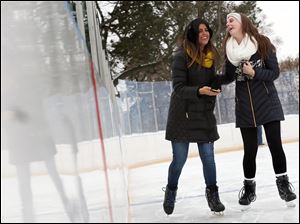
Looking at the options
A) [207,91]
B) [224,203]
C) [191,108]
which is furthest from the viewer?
[224,203]

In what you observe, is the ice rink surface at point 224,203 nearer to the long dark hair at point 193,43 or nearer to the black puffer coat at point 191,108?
the black puffer coat at point 191,108

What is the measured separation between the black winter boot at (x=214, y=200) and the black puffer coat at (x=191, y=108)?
0.52 feet

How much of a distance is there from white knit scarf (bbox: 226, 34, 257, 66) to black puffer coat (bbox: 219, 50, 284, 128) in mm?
24

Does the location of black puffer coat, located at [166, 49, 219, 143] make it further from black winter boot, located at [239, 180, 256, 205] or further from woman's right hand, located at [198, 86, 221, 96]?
black winter boot, located at [239, 180, 256, 205]

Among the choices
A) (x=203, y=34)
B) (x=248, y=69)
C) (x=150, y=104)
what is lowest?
(x=150, y=104)

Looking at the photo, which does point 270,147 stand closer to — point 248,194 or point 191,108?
point 248,194

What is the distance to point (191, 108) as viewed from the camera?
1451 mm

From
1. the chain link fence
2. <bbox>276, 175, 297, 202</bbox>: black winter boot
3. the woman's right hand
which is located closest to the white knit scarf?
the woman's right hand

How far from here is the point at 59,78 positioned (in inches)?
17.5

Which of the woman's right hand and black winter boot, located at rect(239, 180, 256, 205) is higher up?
the woman's right hand

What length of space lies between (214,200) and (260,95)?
36cm

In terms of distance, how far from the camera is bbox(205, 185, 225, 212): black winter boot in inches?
56.6

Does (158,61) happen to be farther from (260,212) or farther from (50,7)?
(50,7)

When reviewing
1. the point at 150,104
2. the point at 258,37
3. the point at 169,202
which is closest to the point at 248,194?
the point at 169,202
